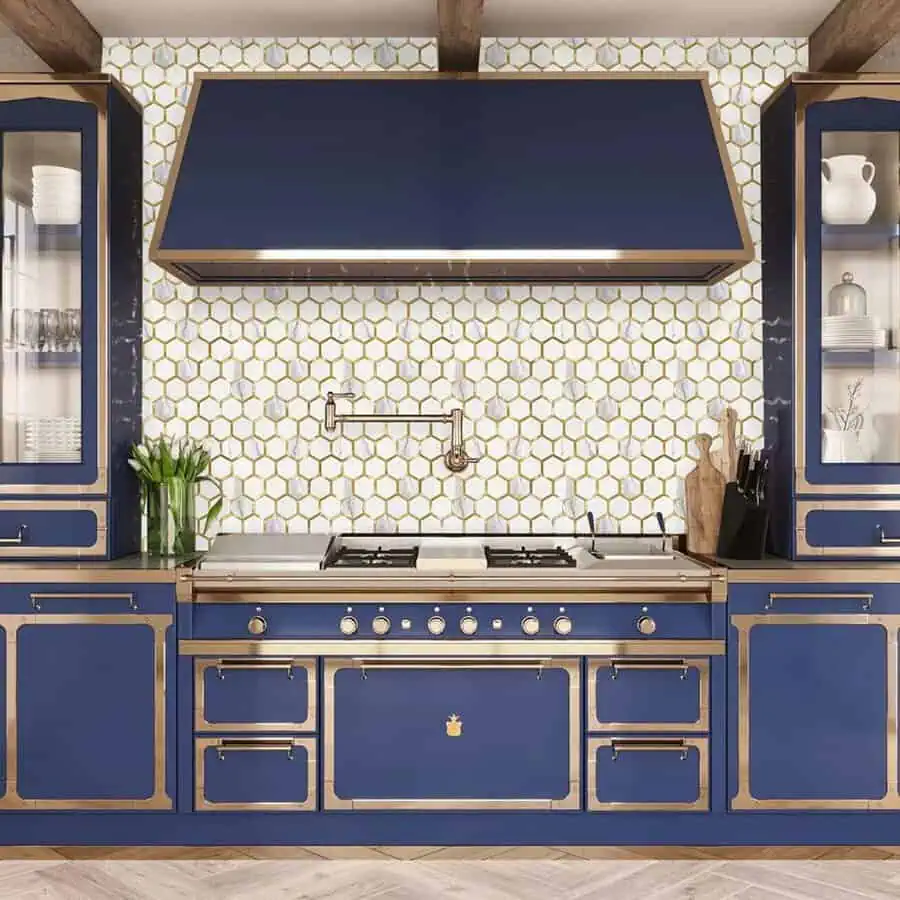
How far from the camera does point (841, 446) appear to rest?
346cm

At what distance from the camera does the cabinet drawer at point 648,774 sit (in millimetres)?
3234

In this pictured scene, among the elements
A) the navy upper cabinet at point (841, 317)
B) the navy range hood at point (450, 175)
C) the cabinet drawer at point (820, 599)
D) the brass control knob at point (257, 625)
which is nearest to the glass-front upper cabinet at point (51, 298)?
the navy range hood at point (450, 175)

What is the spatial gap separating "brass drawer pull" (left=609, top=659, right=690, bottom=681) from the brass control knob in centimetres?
115

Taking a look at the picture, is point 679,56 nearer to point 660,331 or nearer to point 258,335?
point 660,331

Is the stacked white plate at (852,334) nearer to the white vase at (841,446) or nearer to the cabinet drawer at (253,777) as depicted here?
the white vase at (841,446)

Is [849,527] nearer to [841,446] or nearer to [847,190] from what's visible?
[841,446]

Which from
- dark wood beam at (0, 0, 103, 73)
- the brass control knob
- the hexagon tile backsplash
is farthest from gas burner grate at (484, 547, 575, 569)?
dark wood beam at (0, 0, 103, 73)

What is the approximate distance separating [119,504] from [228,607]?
0.61m

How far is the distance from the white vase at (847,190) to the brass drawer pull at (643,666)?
5.41 feet

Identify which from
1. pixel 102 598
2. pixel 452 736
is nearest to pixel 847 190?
pixel 452 736

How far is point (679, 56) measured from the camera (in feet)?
12.6

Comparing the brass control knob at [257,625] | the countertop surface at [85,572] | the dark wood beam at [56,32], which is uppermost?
the dark wood beam at [56,32]

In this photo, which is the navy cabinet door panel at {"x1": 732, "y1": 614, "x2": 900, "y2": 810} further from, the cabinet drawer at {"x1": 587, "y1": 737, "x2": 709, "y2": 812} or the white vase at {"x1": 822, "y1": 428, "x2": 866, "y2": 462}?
the white vase at {"x1": 822, "y1": 428, "x2": 866, "y2": 462}

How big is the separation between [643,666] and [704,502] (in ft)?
2.57
